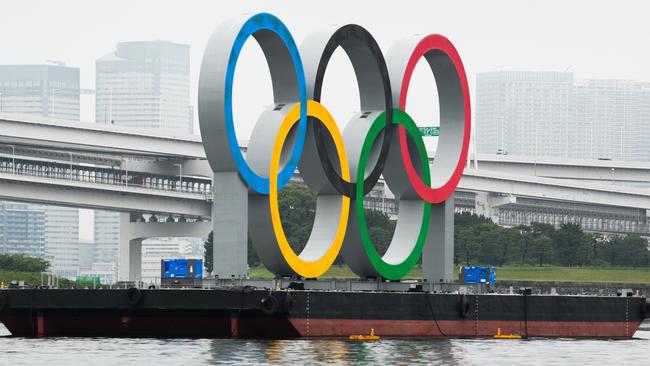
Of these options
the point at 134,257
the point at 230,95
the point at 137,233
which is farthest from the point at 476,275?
the point at 134,257

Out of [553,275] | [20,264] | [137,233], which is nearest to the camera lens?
[137,233]

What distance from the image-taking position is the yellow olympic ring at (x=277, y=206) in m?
87.5

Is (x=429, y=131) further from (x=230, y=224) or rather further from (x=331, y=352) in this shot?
(x=331, y=352)

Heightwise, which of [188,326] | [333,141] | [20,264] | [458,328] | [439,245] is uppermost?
[333,141]

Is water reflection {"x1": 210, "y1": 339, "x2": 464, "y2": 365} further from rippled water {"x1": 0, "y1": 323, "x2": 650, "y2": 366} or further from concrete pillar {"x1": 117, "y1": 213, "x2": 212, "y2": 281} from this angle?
concrete pillar {"x1": 117, "y1": 213, "x2": 212, "y2": 281}

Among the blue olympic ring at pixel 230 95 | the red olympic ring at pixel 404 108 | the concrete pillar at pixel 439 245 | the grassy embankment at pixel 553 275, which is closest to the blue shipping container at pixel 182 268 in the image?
the blue olympic ring at pixel 230 95

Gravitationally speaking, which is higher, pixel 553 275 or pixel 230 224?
pixel 230 224

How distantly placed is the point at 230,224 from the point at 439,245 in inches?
895

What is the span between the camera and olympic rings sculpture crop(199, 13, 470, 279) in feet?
278

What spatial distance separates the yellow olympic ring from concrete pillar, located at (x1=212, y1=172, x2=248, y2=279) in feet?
7.23

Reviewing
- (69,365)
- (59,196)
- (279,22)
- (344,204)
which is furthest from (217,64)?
(59,196)

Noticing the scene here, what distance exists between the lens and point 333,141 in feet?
307

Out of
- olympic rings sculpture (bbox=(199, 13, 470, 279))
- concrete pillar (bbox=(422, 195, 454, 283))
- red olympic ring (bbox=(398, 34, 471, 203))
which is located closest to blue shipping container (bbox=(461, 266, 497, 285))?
concrete pillar (bbox=(422, 195, 454, 283))

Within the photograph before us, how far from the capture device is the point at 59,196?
17988 cm
